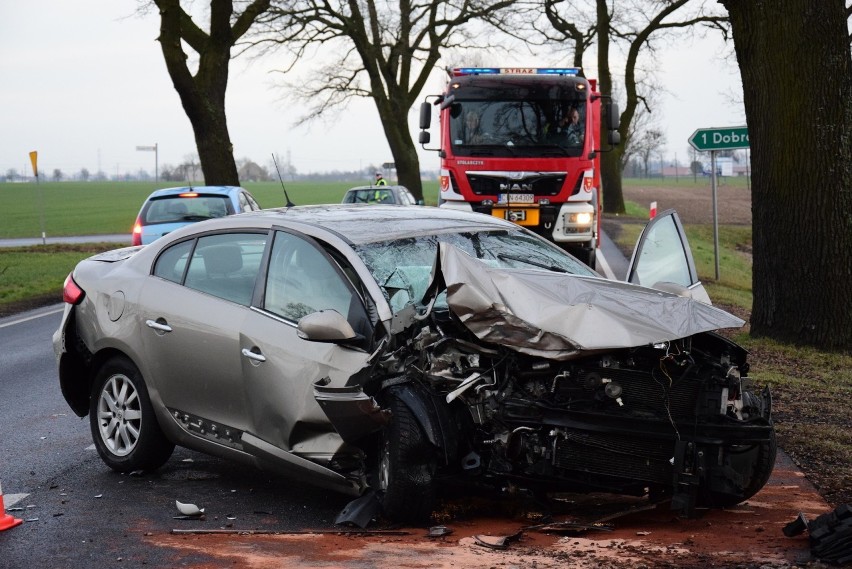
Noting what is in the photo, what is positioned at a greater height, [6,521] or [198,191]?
[198,191]

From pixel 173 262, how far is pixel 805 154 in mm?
7269

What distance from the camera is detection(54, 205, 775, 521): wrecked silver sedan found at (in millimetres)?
5352

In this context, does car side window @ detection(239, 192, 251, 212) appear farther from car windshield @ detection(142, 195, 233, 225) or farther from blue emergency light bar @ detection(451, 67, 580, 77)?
blue emergency light bar @ detection(451, 67, 580, 77)

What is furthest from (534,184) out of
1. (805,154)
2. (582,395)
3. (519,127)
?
(582,395)

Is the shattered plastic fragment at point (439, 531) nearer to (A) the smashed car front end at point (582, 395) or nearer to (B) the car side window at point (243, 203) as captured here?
(A) the smashed car front end at point (582, 395)

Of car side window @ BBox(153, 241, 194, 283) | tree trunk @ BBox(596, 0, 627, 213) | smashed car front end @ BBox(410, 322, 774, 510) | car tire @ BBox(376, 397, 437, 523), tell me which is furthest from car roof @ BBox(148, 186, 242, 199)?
tree trunk @ BBox(596, 0, 627, 213)

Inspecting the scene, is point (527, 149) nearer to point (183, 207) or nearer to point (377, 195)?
point (183, 207)

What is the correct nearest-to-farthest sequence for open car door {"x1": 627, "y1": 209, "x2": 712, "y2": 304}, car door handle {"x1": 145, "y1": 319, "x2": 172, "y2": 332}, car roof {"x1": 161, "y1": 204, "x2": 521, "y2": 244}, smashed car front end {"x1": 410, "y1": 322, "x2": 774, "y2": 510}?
smashed car front end {"x1": 410, "y1": 322, "x2": 774, "y2": 510}
car roof {"x1": 161, "y1": 204, "x2": 521, "y2": 244}
car door handle {"x1": 145, "y1": 319, "x2": 172, "y2": 332}
open car door {"x1": 627, "y1": 209, "x2": 712, "y2": 304}

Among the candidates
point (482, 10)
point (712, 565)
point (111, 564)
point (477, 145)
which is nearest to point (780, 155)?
point (477, 145)

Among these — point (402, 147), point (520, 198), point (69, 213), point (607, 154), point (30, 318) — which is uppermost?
point (402, 147)

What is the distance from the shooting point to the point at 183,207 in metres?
17.6

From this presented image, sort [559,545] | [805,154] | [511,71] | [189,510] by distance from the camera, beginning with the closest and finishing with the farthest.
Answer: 1. [559,545]
2. [189,510]
3. [805,154]
4. [511,71]

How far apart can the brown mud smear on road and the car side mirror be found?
0.98 m

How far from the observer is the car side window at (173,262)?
22.7 ft
